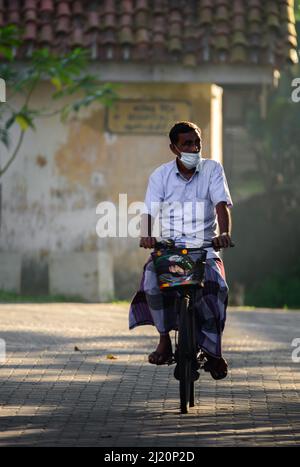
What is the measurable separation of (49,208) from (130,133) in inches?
62.1

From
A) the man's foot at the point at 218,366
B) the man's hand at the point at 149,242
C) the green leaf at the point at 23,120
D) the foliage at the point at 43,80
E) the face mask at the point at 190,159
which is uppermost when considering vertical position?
the foliage at the point at 43,80

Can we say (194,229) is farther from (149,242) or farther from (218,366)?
(218,366)

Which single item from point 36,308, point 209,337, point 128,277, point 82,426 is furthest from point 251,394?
point 128,277

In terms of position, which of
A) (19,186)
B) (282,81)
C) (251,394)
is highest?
(282,81)

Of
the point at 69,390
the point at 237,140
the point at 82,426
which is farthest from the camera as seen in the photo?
the point at 237,140

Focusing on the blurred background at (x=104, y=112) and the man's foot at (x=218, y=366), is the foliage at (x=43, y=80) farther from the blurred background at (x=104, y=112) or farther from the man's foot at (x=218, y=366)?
the man's foot at (x=218, y=366)

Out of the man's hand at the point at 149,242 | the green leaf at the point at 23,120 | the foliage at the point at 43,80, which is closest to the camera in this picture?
the man's hand at the point at 149,242

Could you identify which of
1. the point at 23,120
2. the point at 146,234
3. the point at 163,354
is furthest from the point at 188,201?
the point at 23,120

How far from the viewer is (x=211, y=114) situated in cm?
2055

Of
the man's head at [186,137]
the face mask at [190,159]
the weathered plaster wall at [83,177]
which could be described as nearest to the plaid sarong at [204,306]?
the face mask at [190,159]

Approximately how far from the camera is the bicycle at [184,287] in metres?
8.88

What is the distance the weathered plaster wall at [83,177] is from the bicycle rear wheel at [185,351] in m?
11.4

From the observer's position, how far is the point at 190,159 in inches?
363
